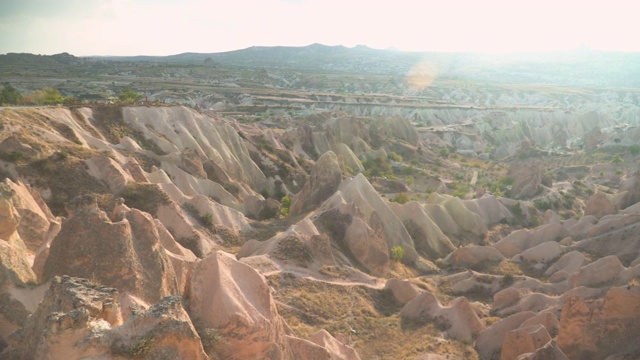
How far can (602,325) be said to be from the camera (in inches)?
999

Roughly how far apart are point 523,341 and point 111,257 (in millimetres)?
19686

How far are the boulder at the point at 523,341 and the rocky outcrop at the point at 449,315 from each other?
366 centimetres

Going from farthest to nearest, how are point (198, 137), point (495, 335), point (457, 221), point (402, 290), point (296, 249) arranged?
1. point (198, 137)
2. point (457, 221)
3. point (402, 290)
4. point (296, 249)
5. point (495, 335)

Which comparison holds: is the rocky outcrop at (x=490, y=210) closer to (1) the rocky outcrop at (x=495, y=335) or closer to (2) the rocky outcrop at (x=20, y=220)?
(1) the rocky outcrop at (x=495, y=335)

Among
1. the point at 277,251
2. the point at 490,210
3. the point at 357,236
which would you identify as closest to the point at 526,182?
the point at 490,210

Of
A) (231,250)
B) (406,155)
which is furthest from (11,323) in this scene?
(406,155)

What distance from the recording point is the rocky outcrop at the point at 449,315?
31.2m

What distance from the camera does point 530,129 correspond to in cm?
14212

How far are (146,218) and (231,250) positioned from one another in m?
17.9

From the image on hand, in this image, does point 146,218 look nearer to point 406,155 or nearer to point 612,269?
point 612,269

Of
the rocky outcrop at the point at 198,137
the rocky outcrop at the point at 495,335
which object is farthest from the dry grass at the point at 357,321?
the rocky outcrop at the point at 198,137

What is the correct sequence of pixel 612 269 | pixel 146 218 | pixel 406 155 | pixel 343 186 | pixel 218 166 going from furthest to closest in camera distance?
pixel 406 155
pixel 218 166
pixel 343 186
pixel 612 269
pixel 146 218

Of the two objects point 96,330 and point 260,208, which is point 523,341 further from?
point 260,208

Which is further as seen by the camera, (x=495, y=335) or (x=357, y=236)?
(x=357, y=236)
